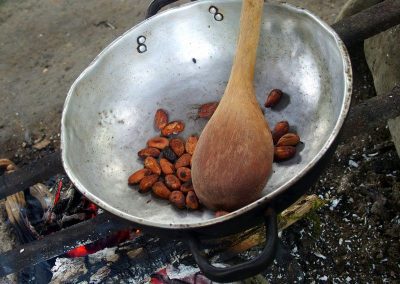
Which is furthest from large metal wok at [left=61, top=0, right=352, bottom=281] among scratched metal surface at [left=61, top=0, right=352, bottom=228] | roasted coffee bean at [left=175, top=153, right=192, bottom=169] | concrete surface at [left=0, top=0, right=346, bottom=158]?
concrete surface at [left=0, top=0, right=346, bottom=158]

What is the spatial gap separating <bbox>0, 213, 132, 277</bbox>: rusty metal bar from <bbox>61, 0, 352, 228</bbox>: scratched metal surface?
3.1 inches

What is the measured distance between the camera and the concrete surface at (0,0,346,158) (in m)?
2.40

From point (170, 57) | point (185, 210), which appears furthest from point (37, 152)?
point (185, 210)

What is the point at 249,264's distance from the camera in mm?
925

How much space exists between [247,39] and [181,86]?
377mm

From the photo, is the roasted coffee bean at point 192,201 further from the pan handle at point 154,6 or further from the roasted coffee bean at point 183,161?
the pan handle at point 154,6

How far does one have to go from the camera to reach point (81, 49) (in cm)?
268

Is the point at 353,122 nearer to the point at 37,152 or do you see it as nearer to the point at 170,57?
the point at 170,57

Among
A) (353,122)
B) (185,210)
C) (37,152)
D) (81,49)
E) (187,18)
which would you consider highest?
(187,18)

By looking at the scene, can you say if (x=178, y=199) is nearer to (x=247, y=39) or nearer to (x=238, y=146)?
(x=238, y=146)

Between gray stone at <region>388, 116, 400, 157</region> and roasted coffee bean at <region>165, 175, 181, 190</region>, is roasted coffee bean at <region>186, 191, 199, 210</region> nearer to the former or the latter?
roasted coffee bean at <region>165, 175, 181, 190</region>

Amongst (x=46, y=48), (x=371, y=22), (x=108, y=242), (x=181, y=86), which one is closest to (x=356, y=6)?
(x=371, y=22)

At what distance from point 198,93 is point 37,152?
1014 millimetres

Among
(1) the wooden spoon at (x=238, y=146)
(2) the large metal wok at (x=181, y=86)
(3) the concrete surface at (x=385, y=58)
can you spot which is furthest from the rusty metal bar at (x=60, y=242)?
(3) the concrete surface at (x=385, y=58)
